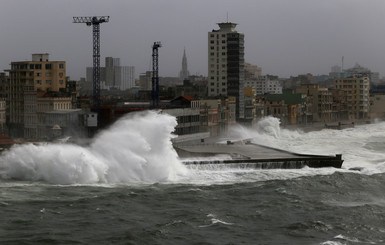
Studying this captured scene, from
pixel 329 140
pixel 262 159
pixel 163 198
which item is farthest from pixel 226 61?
pixel 163 198

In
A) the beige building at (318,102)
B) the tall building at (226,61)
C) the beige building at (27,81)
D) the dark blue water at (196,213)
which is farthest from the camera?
the beige building at (318,102)

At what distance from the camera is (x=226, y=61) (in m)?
130

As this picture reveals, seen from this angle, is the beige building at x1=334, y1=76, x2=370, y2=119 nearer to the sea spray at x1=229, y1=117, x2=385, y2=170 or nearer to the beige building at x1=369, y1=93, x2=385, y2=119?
the beige building at x1=369, y1=93, x2=385, y2=119

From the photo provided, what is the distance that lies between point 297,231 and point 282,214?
14.3 ft

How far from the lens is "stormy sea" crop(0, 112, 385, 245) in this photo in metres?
35.5

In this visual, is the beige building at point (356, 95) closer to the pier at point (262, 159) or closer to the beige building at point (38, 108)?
the beige building at point (38, 108)

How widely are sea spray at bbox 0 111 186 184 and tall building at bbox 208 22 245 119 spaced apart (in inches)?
2794

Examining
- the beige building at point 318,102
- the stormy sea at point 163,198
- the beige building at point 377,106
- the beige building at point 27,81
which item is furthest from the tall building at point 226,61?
the beige building at point 377,106

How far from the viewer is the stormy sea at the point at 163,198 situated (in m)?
35.5

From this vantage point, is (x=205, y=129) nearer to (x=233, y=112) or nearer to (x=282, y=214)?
(x=233, y=112)

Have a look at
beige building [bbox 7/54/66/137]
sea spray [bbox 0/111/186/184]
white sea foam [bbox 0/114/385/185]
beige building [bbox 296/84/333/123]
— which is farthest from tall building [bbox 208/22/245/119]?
sea spray [bbox 0/111/186/184]

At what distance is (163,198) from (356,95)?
138472 mm

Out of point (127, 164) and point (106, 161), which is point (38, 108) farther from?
point (127, 164)

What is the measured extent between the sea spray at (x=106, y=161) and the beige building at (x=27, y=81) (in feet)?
115
